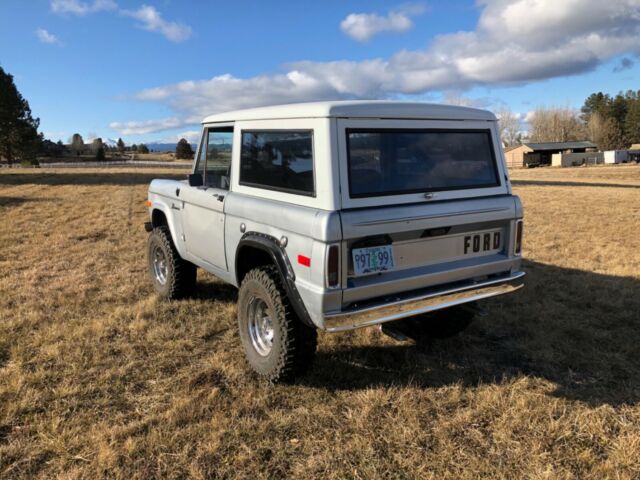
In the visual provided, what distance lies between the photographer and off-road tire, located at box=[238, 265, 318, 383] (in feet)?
11.3

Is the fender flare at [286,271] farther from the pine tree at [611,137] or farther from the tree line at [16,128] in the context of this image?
the pine tree at [611,137]

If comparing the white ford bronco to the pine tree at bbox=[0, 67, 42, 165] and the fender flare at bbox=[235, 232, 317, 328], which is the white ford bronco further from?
the pine tree at bbox=[0, 67, 42, 165]

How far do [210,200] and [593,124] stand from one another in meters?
98.9

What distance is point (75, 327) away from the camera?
4762mm

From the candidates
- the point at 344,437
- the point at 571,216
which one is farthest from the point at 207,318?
the point at 571,216

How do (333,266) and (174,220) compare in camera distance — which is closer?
(333,266)

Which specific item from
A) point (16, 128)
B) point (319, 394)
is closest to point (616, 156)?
point (16, 128)

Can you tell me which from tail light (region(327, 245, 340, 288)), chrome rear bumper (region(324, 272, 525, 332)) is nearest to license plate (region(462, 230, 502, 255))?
chrome rear bumper (region(324, 272, 525, 332))

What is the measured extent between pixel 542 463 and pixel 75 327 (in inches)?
163

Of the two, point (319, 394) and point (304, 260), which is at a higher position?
point (304, 260)

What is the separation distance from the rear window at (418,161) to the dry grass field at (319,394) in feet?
4.83

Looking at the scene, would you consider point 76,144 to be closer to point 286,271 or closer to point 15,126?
point 15,126

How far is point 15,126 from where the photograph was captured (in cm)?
4619

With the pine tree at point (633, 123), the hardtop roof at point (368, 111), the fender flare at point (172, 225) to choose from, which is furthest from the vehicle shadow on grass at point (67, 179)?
the pine tree at point (633, 123)
